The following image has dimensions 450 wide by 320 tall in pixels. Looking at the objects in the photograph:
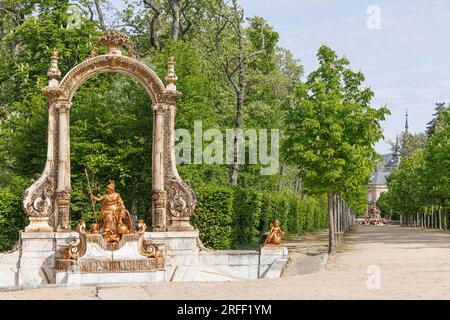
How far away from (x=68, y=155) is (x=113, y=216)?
118 inches

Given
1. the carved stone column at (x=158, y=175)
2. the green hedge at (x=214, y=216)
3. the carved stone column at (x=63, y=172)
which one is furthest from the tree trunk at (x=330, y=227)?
the carved stone column at (x=63, y=172)

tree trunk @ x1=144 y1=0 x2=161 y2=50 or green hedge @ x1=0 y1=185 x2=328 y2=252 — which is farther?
tree trunk @ x1=144 y1=0 x2=161 y2=50

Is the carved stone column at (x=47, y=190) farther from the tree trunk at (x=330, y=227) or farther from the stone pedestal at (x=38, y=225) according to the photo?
the tree trunk at (x=330, y=227)

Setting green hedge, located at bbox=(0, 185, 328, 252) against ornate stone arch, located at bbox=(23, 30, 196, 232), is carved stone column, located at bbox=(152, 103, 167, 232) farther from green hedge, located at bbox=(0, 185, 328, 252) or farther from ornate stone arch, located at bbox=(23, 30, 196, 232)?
green hedge, located at bbox=(0, 185, 328, 252)

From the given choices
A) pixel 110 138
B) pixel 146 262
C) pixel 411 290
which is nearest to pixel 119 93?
pixel 110 138

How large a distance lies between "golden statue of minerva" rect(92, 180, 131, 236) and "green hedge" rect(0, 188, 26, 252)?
3.89 meters

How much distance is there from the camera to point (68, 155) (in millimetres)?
21797

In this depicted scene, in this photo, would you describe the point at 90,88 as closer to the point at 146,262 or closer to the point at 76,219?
the point at 76,219

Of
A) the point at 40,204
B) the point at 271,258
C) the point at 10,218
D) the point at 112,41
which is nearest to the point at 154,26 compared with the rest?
the point at 112,41

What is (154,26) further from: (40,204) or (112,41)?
(40,204)

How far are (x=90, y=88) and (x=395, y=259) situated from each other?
15573mm

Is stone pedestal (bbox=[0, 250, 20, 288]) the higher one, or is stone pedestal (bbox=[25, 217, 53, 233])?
stone pedestal (bbox=[25, 217, 53, 233])

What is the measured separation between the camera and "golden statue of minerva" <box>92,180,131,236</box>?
784 inches

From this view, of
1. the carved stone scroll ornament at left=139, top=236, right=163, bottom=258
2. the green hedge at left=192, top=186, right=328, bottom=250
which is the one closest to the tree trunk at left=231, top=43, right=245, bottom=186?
the green hedge at left=192, top=186, right=328, bottom=250
